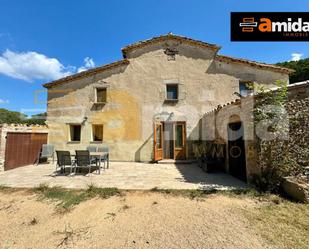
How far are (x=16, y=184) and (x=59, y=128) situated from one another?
5.00 m

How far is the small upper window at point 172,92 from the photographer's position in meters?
9.97

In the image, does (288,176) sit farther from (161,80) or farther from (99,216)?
(161,80)

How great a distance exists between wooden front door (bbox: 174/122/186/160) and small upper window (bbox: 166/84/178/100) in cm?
156

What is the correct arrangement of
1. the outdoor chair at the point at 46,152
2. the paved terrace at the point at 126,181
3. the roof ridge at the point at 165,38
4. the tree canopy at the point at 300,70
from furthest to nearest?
the tree canopy at the point at 300,70
the roof ridge at the point at 165,38
the outdoor chair at the point at 46,152
the paved terrace at the point at 126,181

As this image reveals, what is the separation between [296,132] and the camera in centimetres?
453

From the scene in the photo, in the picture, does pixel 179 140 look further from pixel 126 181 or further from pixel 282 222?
pixel 282 222

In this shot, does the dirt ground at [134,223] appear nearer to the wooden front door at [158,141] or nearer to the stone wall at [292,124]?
the stone wall at [292,124]

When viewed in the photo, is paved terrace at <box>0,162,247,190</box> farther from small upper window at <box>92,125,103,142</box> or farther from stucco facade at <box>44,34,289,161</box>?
small upper window at <box>92,125,103,142</box>

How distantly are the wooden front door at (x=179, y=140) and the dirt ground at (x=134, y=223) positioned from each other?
516cm

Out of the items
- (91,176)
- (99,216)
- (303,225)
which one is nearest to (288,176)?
(303,225)

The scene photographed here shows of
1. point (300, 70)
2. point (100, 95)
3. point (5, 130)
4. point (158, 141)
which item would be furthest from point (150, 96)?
point (300, 70)

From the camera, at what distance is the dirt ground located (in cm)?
258

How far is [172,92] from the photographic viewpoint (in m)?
10.0

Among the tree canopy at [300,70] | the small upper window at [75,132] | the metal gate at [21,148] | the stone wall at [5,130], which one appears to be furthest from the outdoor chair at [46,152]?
the tree canopy at [300,70]
